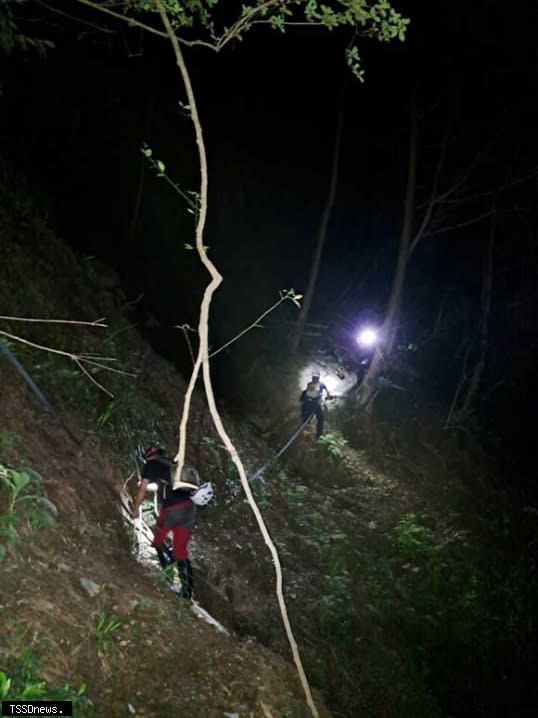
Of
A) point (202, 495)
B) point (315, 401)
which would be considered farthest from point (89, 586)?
point (315, 401)

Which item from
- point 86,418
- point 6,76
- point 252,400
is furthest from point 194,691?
point 6,76

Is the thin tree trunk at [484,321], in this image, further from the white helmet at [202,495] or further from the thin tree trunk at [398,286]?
the white helmet at [202,495]

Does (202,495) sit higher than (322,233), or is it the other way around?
(322,233)

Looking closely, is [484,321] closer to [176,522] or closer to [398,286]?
[398,286]

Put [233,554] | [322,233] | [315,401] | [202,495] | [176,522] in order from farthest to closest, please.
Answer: [322,233], [315,401], [233,554], [176,522], [202,495]

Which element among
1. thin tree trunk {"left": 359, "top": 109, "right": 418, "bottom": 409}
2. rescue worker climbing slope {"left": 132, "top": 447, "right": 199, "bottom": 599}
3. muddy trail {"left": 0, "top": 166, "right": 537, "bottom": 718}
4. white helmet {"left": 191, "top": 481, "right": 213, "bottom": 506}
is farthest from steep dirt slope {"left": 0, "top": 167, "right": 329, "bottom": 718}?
thin tree trunk {"left": 359, "top": 109, "right": 418, "bottom": 409}

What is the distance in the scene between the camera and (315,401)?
521 inches

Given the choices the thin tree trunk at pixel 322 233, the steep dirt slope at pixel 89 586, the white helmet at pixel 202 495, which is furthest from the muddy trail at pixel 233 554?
the thin tree trunk at pixel 322 233

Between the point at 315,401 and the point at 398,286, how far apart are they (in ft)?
15.8

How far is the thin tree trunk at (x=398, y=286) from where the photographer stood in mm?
14539

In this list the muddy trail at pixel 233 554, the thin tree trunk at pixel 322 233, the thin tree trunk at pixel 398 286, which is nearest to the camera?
the muddy trail at pixel 233 554

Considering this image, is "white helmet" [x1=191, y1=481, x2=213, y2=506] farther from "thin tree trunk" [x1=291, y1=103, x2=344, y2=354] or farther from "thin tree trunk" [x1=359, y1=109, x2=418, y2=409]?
"thin tree trunk" [x1=291, y1=103, x2=344, y2=354]

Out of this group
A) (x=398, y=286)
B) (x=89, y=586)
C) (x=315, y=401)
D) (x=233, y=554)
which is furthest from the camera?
(x=398, y=286)

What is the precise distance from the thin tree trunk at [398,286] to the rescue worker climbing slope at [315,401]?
93.8 inches
